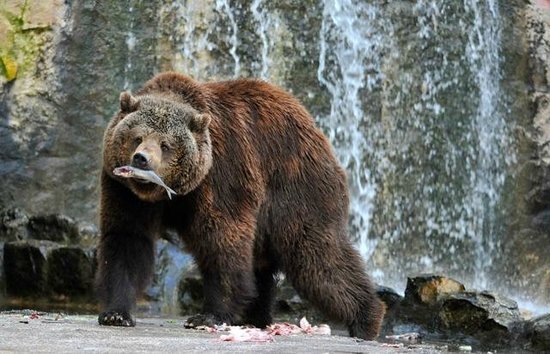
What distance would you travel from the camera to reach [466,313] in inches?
438

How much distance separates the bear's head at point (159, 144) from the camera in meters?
7.73

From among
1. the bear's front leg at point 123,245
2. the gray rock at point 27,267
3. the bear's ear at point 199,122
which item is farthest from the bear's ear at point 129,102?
the gray rock at point 27,267

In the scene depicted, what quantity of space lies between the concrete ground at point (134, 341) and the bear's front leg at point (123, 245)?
0.92 feet

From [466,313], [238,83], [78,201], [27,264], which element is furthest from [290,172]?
[78,201]

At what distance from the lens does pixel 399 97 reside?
17.2 meters

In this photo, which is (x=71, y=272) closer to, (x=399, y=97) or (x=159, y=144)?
(x=159, y=144)

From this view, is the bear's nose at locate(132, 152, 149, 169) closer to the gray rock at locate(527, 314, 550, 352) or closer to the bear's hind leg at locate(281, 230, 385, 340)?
the bear's hind leg at locate(281, 230, 385, 340)

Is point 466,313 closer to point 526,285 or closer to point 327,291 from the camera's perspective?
point 327,291

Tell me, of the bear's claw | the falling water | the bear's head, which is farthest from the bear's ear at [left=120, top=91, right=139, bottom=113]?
the falling water

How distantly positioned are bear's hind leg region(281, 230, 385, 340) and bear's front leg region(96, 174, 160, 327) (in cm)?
111

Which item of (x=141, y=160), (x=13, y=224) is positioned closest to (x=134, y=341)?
(x=141, y=160)

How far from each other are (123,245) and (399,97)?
9.86m

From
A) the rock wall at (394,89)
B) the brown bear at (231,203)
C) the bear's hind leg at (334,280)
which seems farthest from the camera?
the rock wall at (394,89)

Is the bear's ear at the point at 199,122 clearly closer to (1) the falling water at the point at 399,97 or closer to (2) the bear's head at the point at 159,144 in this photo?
(2) the bear's head at the point at 159,144
